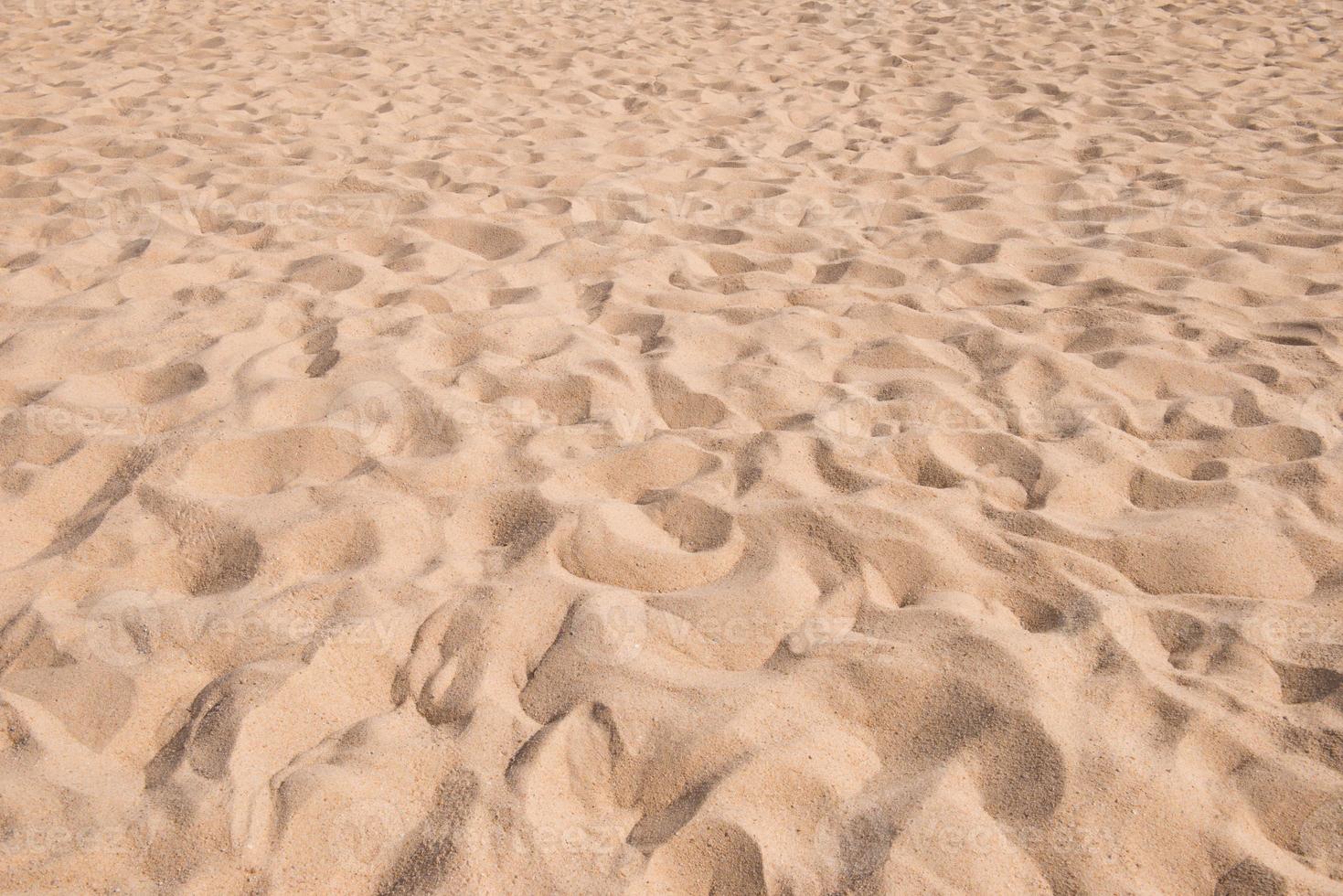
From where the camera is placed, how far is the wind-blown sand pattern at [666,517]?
1.52 meters

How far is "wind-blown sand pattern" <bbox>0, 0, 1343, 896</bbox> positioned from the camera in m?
1.52

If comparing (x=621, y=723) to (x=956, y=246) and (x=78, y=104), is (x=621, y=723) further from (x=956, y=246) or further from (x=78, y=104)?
(x=78, y=104)

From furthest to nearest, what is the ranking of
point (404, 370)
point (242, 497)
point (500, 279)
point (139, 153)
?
point (139, 153) < point (500, 279) < point (404, 370) < point (242, 497)

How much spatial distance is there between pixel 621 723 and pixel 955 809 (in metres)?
0.55

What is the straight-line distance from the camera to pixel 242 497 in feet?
7.24

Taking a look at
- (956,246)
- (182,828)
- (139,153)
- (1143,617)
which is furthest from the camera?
(139,153)

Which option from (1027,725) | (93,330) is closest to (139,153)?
(93,330)

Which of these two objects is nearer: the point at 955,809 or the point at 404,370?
the point at 955,809

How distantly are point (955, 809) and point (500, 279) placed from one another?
2.32 m

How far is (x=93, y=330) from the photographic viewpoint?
2.85 metres

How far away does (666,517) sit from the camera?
2184 millimetres

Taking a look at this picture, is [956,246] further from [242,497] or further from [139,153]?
[139,153]

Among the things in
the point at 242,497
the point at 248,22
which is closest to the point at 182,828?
the point at 242,497

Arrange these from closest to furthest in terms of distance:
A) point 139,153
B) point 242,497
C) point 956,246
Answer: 1. point 242,497
2. point 956,246
3. point 139,153
